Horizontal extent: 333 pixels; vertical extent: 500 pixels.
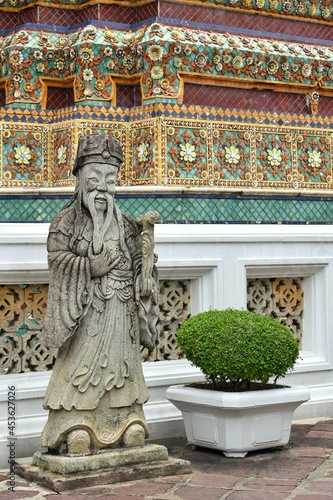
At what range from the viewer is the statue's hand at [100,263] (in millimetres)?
7713

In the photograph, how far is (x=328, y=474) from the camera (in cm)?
782

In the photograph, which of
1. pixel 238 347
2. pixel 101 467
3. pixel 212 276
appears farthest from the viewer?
pixel 212 276

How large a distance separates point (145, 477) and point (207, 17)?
4606 mm

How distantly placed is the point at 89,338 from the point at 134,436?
0.80 m

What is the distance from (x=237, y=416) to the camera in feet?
27.5

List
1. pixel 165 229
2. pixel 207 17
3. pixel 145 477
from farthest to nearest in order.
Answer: pixel 207 17
pixel 165 229
pixel 145 477

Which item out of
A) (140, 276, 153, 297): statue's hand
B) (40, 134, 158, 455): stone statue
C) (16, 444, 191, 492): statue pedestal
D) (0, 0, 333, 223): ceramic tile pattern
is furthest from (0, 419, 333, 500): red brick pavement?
(0, 0, 333, 223): ceramic tile pattern

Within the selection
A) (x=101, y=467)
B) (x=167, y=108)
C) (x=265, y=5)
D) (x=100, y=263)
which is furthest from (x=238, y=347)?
(x=265, y=5)

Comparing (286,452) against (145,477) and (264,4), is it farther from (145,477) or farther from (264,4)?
(264,4)

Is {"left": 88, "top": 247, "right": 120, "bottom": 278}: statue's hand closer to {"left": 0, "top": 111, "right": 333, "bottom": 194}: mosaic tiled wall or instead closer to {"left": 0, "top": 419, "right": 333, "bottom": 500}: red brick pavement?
{"left": 0, "top": 419, "right": 333, "bottom": 500}: red brick pavement

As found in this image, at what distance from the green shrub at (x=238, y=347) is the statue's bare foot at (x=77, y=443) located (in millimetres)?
1252

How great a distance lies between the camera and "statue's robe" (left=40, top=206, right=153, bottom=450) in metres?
7.65

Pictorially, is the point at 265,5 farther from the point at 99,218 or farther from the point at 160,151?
the point at 99,218

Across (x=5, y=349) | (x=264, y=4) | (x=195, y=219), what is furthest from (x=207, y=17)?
(x=5, y=349)
